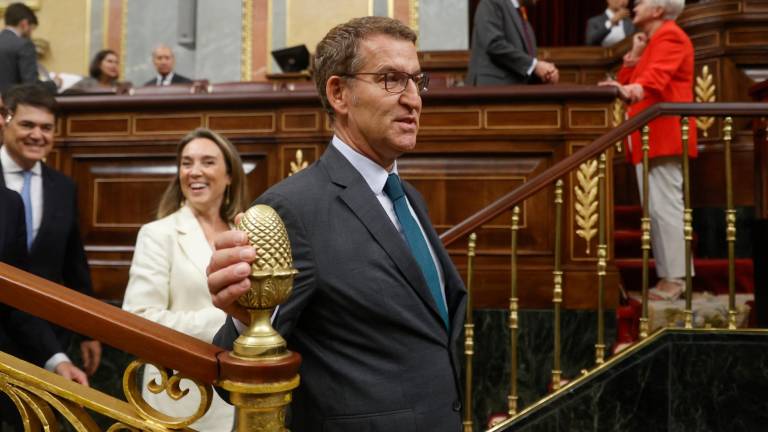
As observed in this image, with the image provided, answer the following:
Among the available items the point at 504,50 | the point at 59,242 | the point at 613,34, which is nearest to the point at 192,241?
the point at 59,242

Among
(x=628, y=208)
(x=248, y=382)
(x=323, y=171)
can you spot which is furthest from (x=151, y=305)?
(x=628, y=208)

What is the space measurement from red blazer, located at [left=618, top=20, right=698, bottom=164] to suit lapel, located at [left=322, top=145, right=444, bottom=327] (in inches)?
109

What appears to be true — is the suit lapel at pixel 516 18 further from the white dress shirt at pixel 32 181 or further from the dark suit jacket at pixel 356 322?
the dark suit jacket at pixel 356 322

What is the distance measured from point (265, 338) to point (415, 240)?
43 centimetres

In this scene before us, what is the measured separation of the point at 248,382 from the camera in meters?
0.95

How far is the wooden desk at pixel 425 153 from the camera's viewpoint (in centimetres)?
344

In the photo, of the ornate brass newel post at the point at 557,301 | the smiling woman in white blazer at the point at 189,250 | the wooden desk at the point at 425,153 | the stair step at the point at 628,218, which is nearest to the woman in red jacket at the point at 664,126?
the wooden desk at the point at 425,153

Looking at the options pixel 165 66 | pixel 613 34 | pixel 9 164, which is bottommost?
pixel 9 164

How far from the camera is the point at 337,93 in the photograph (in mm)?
1310

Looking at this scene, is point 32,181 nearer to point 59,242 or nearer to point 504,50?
point 59,242

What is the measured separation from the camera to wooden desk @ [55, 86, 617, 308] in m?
3.44

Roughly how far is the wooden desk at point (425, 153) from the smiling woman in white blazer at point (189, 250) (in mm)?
1338

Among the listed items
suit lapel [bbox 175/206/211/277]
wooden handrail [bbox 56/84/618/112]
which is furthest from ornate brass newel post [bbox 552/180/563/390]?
suit lapel [bbox 175/206/211/277]

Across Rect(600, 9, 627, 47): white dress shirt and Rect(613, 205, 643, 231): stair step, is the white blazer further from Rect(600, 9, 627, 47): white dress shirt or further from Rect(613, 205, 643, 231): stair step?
Rect(600, 9, 627, 47): white dress shirt
